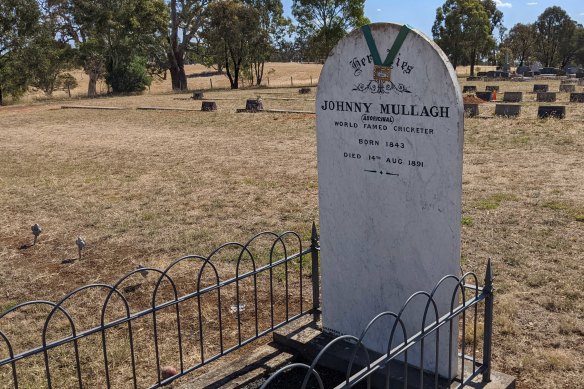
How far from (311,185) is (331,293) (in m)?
5.79

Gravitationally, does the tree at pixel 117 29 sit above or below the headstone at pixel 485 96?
above

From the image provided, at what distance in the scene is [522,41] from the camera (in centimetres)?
7762

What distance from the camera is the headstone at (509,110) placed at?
1777cm

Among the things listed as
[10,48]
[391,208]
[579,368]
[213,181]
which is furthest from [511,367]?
[10,48]

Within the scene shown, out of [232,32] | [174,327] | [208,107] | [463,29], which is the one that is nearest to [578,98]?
[208,107]

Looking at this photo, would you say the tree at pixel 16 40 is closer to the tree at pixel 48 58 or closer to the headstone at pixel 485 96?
the tree at pixel 48 58

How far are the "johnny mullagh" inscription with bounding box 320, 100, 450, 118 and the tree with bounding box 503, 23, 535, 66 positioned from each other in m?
78.4

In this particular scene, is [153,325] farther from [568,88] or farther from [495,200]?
[568,88]

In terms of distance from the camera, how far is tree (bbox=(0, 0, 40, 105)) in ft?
115

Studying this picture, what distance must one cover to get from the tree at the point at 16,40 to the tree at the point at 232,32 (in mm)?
12074

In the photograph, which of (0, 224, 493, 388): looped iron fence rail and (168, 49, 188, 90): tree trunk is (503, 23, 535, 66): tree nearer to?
Answer: (168, 49, 188, 90): tree trunk

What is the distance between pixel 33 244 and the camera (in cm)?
745

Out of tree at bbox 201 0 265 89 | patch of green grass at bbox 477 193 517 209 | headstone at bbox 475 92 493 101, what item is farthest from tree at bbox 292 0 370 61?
patch of green grass at bbox 477 193 517 209

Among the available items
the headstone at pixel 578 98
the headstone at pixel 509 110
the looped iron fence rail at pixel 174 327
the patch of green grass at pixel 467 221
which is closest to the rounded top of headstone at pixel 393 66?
the looped iron fence rail at pixel 174 327
